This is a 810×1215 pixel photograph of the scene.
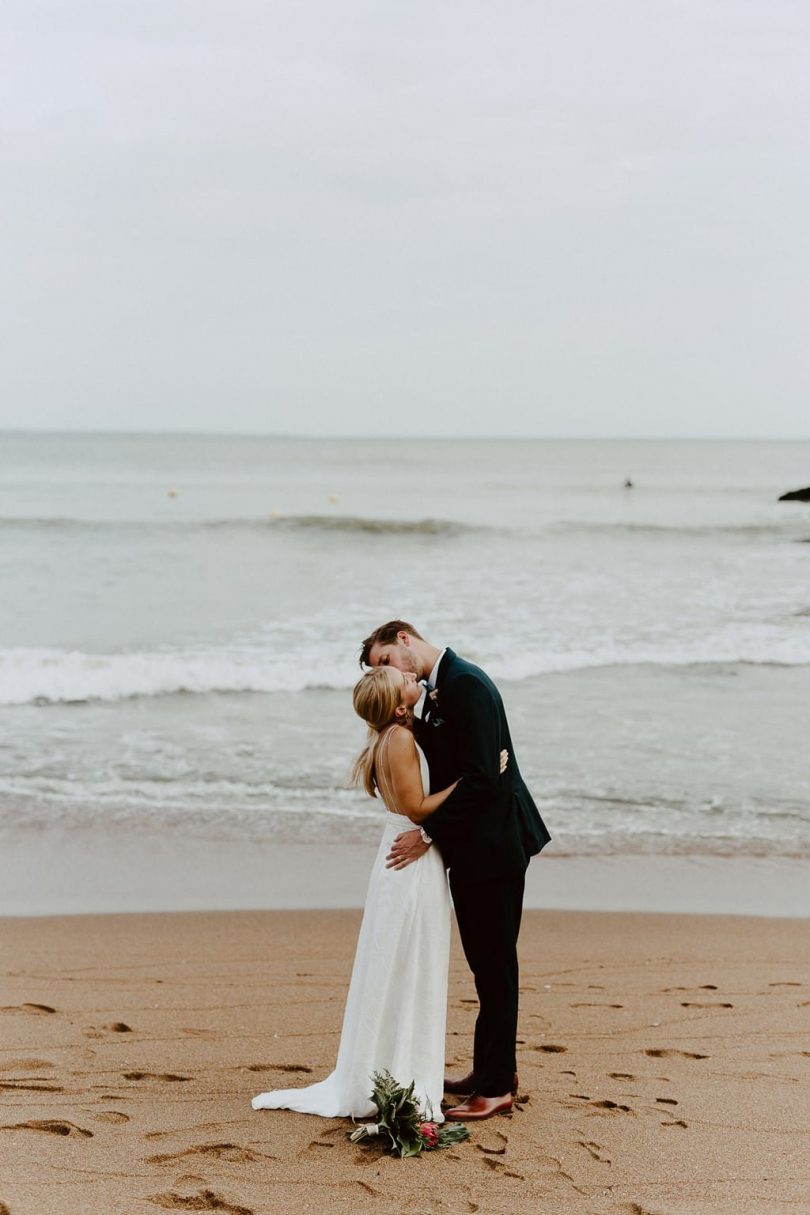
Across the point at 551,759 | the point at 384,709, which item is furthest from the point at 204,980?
the point at 551,759

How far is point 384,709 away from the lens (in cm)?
399

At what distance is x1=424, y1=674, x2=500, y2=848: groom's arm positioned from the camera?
Answer: 13.3 ft

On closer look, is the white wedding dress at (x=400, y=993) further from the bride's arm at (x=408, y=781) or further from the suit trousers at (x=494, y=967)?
the suit trousers at (x=494, y=967)

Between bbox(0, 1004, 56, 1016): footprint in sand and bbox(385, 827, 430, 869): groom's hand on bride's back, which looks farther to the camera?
bbox(0, 1004, 56, 1016): footprint in sand

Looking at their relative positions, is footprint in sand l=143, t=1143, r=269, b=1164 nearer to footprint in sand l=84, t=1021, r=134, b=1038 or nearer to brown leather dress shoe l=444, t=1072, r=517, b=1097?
brown leather dress shoe l=444, t=1072, r=517, b=1097

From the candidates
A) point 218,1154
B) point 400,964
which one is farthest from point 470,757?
point 218,1154

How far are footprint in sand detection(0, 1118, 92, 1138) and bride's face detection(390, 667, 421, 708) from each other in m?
1.87

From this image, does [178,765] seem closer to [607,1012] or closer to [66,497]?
[607,1012]

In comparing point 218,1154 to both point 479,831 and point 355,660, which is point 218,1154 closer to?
point 479,831

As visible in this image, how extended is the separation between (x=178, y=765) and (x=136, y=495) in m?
37.3

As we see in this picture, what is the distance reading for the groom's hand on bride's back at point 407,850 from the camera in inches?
160

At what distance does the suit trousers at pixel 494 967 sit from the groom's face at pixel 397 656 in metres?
0.85

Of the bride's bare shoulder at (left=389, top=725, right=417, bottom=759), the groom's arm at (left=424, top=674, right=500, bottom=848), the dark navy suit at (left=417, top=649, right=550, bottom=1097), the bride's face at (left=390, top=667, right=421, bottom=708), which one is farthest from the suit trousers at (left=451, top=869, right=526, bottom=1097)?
the bride's face at (left=390, top=667, right=421, bottom=708)

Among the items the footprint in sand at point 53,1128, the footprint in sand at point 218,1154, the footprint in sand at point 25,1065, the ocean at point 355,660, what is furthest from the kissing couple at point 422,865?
the ocean at point 355,660
